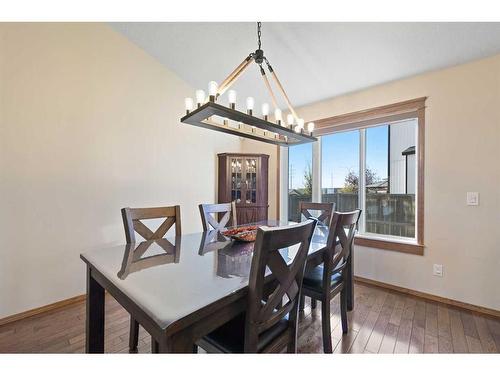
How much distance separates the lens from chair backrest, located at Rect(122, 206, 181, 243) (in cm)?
160

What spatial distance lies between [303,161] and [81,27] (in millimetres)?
3057

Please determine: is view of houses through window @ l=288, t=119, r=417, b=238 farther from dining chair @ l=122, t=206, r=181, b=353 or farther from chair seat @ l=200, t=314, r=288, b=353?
chair seat @ l=200, t=314, r=288, b=353

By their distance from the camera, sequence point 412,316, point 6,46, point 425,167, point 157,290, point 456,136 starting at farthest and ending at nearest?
point 425,167 → point 456,136 → point 412,316 → point 6,46 → point 157,290

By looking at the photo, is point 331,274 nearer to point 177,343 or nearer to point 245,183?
point 177,343

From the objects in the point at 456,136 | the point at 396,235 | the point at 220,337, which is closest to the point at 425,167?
the point at 456,136

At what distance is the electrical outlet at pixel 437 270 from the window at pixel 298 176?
160cm

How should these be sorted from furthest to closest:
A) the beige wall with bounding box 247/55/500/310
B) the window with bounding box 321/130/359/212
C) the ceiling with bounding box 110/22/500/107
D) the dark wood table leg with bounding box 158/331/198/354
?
the window with bounding box 321/130/359/212
the beige wall with bounding box 247/55/500/310
the ceiling with bounding box 110/22/500/107
the dark wood table leg with bounding box 158/331/198/354

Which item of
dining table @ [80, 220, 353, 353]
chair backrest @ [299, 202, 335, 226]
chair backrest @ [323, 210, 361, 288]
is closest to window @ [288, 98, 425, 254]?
chair backrest @ [299, 202, 335, 226]

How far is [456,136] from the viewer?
2223mm

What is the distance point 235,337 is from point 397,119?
2.81 m

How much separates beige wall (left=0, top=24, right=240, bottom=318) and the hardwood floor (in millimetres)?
342

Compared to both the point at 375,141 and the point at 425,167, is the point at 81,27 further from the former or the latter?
the point at 425,167

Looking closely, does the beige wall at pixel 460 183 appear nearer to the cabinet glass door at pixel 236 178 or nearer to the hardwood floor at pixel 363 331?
the hardwood floor at pixel 363 331

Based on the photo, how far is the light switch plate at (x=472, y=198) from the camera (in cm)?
212
